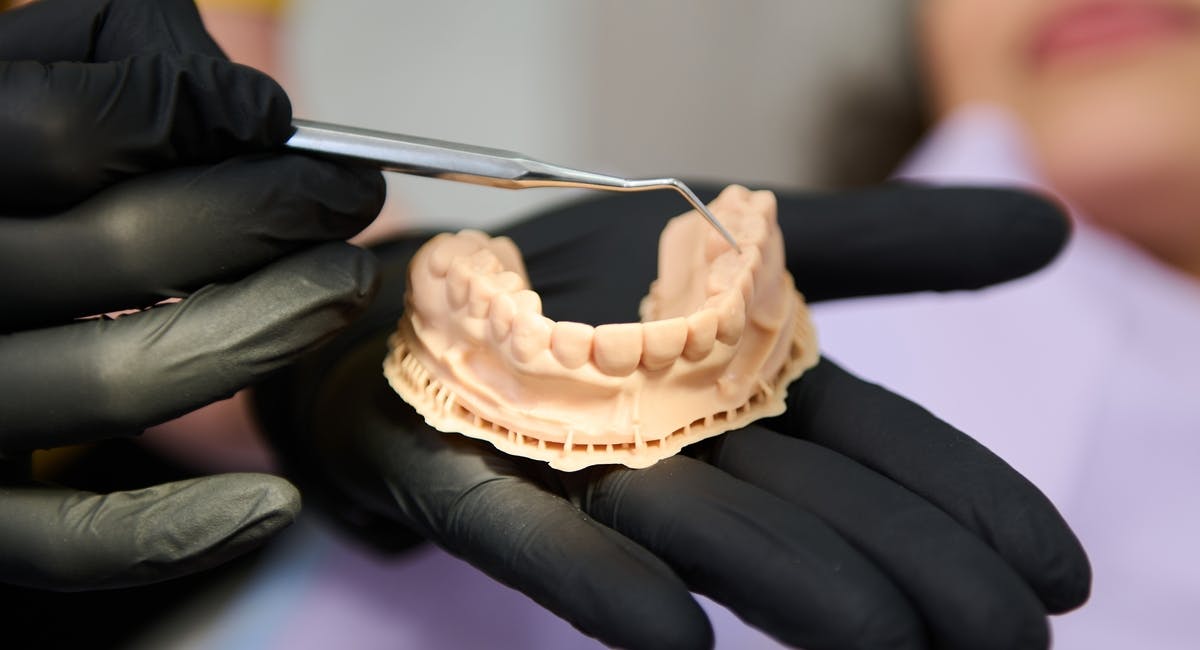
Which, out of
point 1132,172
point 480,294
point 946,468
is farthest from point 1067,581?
point 1132,172

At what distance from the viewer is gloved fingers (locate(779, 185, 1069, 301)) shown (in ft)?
3.91

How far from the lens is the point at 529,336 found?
2.69ft

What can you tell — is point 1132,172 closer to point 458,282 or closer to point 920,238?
point 920,238

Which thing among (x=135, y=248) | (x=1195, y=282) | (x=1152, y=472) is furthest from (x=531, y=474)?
(x=1195, y=282)

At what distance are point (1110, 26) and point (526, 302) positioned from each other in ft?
5.67

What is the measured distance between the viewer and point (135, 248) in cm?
84

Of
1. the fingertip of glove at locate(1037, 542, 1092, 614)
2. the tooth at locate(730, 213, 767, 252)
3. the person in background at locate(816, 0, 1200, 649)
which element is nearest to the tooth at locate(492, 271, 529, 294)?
the tooth at locate(730, 213, 767, 252)

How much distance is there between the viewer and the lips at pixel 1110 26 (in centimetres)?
189

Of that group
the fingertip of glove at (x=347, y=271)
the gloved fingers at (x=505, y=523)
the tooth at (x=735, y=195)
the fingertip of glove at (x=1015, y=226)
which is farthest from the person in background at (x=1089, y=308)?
the fingertip of glove at (x=347, y=271)

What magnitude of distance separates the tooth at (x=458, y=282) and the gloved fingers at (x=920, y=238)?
0.51 m

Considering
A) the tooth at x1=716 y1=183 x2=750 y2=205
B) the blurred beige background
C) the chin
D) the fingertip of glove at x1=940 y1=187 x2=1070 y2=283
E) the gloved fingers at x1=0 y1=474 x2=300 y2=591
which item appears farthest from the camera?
the blurred beige background

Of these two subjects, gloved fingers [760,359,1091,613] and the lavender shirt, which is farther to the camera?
the lavender shirt

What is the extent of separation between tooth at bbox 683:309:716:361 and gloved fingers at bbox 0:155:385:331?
0.37 meters

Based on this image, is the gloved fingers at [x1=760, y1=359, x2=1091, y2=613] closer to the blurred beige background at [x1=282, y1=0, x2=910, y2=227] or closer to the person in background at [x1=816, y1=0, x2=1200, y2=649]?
the person in background at [x1=816, y1=0, x2=1200, y2=649]
